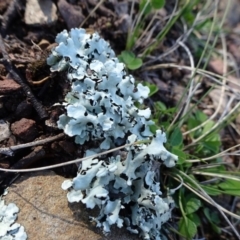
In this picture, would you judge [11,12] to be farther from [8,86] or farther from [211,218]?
[211,218]

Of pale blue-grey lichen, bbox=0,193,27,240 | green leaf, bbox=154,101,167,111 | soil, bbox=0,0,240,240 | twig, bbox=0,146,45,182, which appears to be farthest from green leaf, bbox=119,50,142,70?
pale blue-grey lichen, bbox=0,193,27,240

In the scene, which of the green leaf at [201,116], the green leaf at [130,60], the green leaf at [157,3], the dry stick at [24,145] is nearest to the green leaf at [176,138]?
the green leaf at [201,116]

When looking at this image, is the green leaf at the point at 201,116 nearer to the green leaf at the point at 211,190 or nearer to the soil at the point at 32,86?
the soil at the point at 32,86

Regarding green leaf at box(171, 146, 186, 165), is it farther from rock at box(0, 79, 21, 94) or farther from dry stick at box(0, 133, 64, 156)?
rock at box(0, 79, 21, 94)

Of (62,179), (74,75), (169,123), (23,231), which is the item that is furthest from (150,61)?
(23,231)

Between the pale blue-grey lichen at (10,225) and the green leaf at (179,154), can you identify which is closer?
the pale blue-grey lichen at (10,225)
